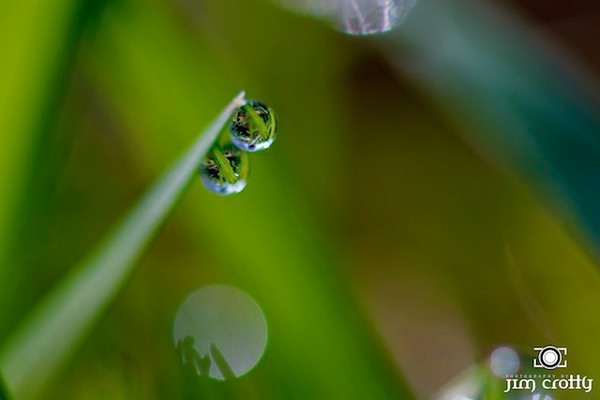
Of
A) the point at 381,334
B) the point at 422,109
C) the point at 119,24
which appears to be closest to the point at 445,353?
the point at 381,334

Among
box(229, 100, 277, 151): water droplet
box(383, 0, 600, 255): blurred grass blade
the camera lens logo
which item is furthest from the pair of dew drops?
the camera lens logo

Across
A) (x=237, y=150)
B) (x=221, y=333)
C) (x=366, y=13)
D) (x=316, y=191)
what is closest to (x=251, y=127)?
(x=237, y=150)

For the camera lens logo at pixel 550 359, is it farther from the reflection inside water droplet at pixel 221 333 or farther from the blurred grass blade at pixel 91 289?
the blurred grass blade at pixel 91 289

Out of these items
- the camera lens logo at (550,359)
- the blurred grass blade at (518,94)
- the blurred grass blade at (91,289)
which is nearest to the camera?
the blurred grass blade at (91,289)

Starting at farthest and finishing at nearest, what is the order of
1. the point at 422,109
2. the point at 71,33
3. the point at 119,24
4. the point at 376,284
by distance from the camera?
the point at 422,109
the point at 376,284
the point at 119,24
the point at 71,33

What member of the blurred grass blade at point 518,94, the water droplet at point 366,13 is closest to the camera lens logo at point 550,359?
the blurred grass blade at point 518,94

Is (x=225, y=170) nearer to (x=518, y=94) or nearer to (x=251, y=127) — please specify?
(x=251, y=127)

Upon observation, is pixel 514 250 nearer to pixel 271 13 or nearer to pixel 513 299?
pixel 513 299
